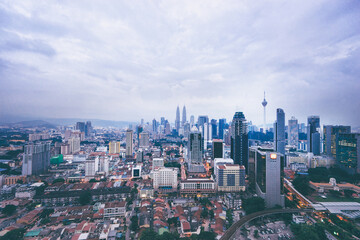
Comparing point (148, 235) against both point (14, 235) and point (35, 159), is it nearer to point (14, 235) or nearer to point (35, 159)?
point (14, 235)

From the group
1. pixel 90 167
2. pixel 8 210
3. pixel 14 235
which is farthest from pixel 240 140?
pixel 8 210

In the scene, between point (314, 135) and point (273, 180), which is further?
point (314, 135)

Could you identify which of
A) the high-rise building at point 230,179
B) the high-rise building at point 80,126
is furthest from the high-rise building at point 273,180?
the high-rise building at point 80,126

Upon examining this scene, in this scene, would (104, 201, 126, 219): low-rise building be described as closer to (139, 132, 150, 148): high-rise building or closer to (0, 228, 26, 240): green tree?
(0, 228, 26, 240): green tree

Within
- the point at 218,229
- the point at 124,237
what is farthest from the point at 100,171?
the point at 218,229

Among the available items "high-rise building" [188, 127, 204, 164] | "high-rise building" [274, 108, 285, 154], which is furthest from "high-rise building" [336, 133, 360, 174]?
"high-rise building" [188, 127, 204, 164]

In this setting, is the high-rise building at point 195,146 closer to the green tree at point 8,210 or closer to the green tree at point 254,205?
the green tree at point 254,205

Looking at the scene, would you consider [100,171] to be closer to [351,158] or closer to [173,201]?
[173,201]

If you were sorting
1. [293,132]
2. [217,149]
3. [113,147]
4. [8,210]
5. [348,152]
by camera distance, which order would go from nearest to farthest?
[8,210] → [348,152] → [217,149] → [113,147] → [293,132]
